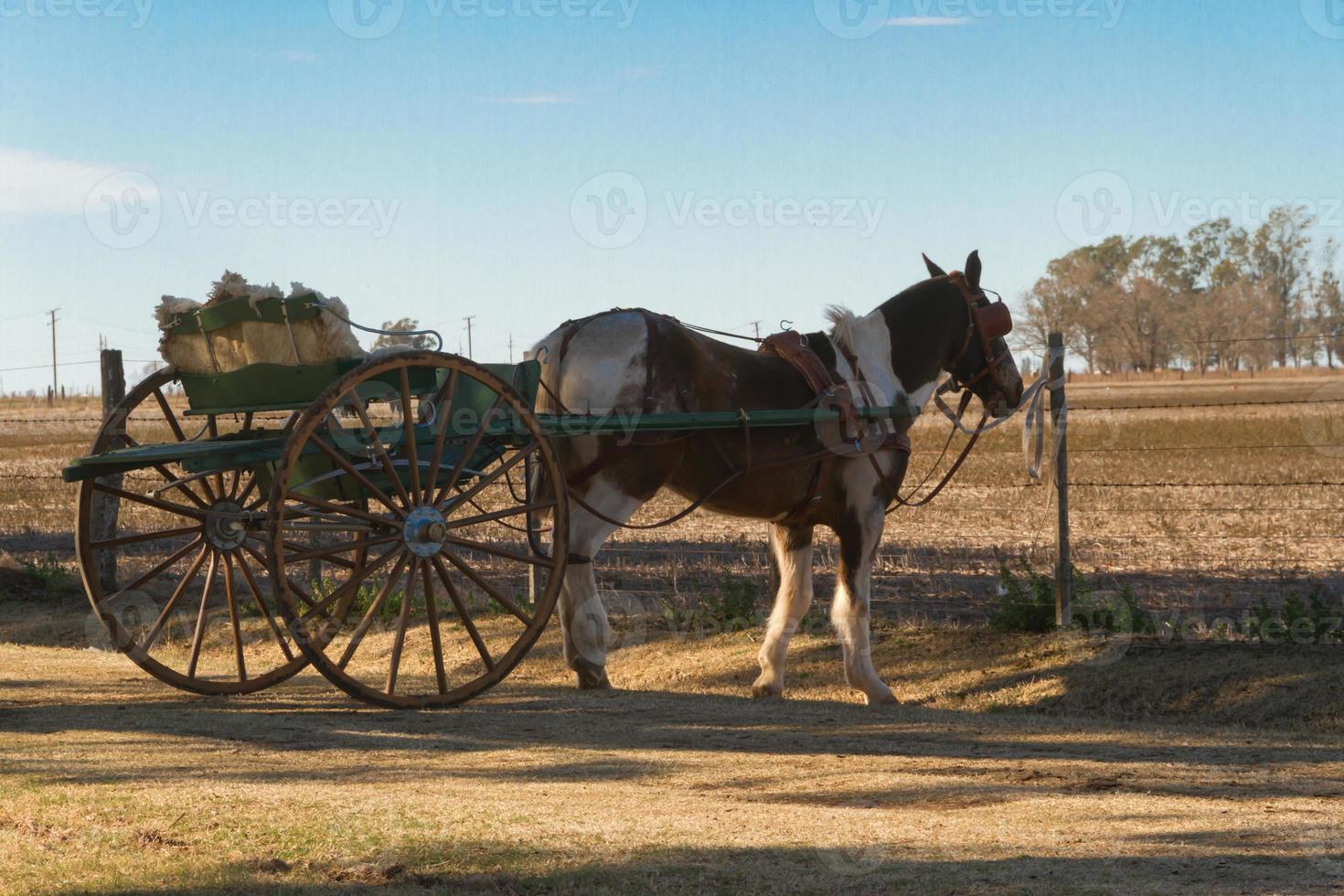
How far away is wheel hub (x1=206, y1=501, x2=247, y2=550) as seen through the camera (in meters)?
8.22

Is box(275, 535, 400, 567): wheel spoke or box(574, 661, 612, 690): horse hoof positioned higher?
box(275, 535, 400, 567): wheel spoke

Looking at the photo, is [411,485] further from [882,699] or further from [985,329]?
[985,329]

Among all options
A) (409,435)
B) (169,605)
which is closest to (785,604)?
(409,435)

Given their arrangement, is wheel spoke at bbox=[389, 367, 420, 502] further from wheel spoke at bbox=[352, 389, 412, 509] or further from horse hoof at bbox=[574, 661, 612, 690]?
horse hoof at bbox=[574, 661, 612, 690]

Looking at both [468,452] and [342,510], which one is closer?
[342,510]

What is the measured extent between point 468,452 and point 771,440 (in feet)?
→ 7.04

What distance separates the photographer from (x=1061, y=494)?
1059cm

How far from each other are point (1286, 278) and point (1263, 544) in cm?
10538

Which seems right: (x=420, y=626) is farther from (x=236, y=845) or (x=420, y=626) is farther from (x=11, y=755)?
(x=236, y=845)

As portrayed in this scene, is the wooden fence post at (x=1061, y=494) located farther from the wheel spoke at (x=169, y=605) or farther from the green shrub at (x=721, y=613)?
the wheel spoke at (x=169, y=605)

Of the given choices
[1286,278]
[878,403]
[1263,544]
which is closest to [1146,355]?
[1286,278]

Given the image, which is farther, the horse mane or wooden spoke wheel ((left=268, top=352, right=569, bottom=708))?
the horse mane

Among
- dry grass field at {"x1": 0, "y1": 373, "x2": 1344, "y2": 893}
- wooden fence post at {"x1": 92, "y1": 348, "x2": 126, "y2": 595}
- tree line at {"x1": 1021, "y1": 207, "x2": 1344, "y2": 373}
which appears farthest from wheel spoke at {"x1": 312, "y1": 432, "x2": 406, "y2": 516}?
Result: tree line at {"x1": 1021, "y1": 207, "x2": 1344, "y2": 373}

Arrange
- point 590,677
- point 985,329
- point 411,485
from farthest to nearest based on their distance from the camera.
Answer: point 985,329 → point 590,677 → point 411,485
